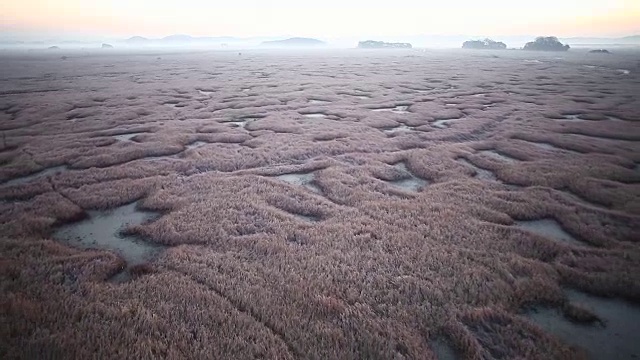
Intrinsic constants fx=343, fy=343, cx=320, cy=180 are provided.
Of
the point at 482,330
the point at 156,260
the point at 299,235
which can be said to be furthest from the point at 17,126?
the point at 482,330

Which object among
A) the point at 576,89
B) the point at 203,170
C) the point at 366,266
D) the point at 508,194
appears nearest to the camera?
the point at 366,266

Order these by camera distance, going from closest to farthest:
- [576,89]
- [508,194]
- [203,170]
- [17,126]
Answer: [508,194], [203,170], [17,126], [576,89]

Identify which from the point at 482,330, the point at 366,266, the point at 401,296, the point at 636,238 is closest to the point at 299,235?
the point at 366,266

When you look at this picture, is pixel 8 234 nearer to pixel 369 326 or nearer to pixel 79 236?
pixel 79 236

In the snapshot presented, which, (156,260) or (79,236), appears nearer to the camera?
(156,260)

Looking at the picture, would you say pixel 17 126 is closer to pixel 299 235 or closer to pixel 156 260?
pixel 156 260

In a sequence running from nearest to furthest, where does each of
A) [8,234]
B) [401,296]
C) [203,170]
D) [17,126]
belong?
1. [401,296]
2. [8,234]
3. [203,170]
4. [17,126]

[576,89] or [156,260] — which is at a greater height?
[576,89]

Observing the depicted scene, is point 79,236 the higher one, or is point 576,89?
point 576,89

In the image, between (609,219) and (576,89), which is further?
(576,89)
